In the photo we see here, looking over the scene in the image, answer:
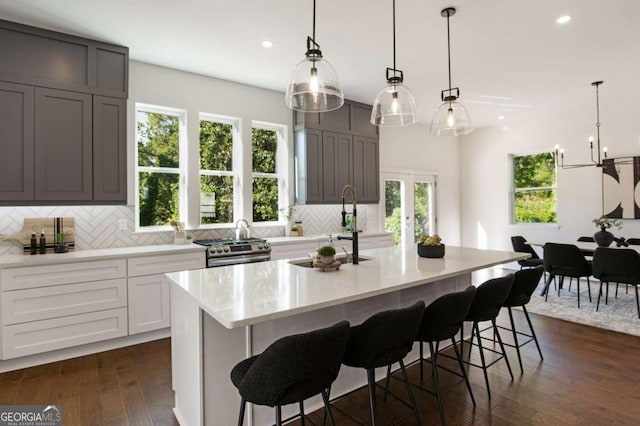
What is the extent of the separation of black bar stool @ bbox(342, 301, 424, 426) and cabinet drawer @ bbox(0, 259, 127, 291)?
103 inches

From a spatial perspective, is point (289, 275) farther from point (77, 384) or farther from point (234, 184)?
point (234, 184)

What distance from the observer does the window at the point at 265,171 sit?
5.02m

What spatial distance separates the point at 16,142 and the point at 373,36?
11.4 feet

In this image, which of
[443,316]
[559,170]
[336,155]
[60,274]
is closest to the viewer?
[443,316]

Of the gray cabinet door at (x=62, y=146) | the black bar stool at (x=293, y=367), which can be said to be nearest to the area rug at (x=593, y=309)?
the black bar stool at (x=293, y=367)

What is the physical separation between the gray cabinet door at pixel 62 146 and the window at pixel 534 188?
734cm

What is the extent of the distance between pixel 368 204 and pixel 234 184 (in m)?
2.40

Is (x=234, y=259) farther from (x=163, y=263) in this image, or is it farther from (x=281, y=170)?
(x=281, y=170)

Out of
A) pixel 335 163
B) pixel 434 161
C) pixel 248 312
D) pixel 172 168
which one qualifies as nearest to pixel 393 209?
pixel 434 161

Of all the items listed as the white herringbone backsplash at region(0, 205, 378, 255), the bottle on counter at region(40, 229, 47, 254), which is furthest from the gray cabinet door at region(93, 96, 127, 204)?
the bottle on counter at region(40, 229, 47, 254)

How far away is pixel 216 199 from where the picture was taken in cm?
470

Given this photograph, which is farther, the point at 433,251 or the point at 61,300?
the point at 61,300

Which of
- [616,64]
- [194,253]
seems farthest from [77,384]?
[616,64]

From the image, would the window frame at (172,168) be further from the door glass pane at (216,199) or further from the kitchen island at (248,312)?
the kitchen island at (248,312)
